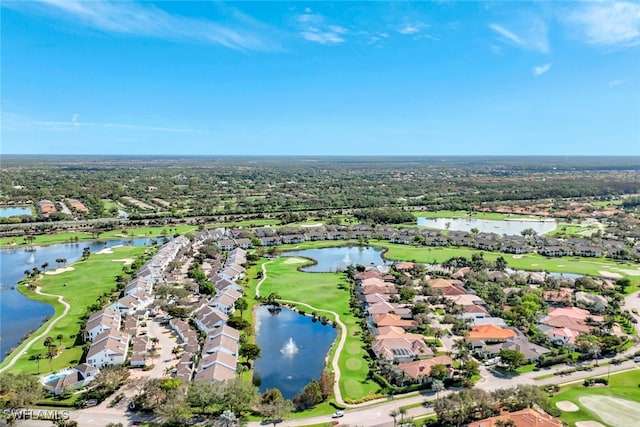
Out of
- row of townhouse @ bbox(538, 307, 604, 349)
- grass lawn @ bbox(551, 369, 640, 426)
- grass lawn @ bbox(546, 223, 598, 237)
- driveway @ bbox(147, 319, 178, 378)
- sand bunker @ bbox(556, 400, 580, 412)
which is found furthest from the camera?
grass lawn @ bbox(546, 223, 598, 237)

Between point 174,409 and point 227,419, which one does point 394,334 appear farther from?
point 174,409

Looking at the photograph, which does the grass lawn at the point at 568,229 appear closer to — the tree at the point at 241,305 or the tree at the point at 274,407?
the tree at the point at 241,305

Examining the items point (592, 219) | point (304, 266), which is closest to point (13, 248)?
point (304, 266)

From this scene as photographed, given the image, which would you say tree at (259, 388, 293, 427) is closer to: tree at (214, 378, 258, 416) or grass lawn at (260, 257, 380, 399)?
tree at (214, 378, 258, 416)

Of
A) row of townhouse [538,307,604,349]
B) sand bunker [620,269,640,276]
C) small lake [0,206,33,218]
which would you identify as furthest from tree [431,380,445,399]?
small lake [0,206,33,218]

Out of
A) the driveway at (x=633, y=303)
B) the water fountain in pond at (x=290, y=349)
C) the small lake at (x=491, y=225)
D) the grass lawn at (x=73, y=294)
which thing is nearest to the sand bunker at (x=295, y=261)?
the grass lawn at (x=73, y=294)

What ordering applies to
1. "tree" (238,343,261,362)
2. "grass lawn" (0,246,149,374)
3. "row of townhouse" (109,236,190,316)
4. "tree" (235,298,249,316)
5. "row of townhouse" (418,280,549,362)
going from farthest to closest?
"tree" (235,298,249,316)
"row of townhouse" (109,236,190,316)
"row of townhouse" (418,280,549,362)
"tree" (238,343,261,362)
"grass lawn" (0,246,149,374)

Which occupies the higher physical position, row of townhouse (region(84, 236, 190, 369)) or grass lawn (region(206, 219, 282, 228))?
grass lawn (region(206, 219, 282, 228))
